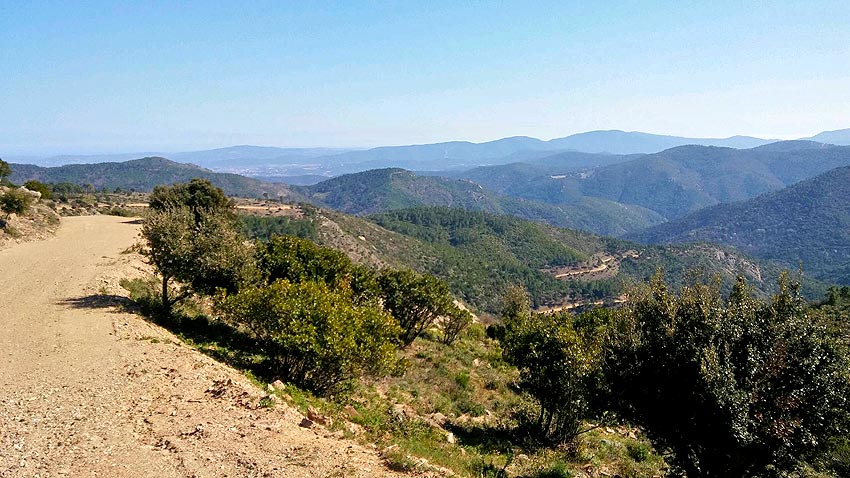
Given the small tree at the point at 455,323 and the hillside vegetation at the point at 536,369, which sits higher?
the hillside vegetation at the point at 536,369

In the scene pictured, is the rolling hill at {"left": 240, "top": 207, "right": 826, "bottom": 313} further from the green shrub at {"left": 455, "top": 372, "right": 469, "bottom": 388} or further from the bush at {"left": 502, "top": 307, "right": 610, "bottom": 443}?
the bush at {"left": 502, "top": 307, "right": 610, "bottom": 443}

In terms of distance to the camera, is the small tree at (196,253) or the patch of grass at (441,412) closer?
the patch of grass at (441,412)

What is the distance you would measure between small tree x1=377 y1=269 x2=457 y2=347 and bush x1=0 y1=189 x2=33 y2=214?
24.9m

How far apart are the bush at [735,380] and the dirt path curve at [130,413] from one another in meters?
6.11

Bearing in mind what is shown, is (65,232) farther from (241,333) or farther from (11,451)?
(11,451)

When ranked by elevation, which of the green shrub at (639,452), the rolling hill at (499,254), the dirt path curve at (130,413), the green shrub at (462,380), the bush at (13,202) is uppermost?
the bush at (13,202)

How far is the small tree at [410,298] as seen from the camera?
23859mm

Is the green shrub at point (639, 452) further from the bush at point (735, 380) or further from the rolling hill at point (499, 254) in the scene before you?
the rolling hill at point (499, 254)

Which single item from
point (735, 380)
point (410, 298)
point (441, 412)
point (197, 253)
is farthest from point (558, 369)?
point (197, 253)

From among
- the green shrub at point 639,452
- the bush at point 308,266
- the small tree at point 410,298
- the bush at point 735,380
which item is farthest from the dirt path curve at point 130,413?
the small tree at point 410,298

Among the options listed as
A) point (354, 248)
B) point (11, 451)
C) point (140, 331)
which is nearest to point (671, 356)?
point (11, 451)

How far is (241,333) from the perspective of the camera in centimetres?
1875

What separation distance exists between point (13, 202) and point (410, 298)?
27.0 meters

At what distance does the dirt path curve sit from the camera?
8.51 m
